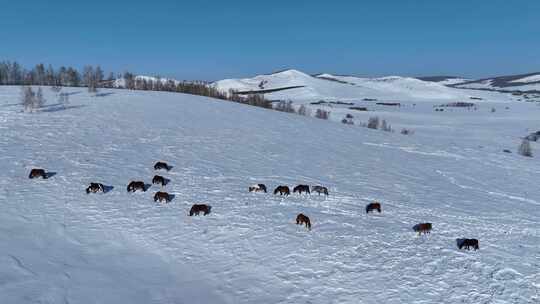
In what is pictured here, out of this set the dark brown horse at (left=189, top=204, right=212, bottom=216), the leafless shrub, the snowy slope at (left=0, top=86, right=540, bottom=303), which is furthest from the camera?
the leafless shrub

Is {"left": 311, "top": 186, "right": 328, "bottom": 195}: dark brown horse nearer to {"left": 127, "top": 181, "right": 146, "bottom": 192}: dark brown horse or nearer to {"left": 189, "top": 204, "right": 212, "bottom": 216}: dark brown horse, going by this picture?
{"left": 189, "top": 204, "right": 212, "bottom": 216}: dark brown horse

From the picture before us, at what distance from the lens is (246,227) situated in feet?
47.6

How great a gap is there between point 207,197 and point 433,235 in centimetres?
922

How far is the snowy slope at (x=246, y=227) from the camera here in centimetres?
1061

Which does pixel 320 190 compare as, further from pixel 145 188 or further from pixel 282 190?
pixel 145 188

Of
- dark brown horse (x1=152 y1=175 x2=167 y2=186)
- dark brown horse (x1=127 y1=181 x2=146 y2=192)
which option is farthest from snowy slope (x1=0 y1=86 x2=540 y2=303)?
dark brown horse (x1=152 y1=175 x2=167 y2=186)

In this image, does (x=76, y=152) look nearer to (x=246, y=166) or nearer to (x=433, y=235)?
(x=246, y=166)

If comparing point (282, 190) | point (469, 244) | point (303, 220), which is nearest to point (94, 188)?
point (282, 190)

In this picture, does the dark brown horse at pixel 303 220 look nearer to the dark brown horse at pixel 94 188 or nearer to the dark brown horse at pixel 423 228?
the dark brown horse at pixel 423 228

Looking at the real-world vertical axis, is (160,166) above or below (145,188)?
above

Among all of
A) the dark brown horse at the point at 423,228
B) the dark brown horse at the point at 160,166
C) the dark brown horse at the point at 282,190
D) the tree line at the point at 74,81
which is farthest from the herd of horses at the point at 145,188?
the tree line at the point at 74,81

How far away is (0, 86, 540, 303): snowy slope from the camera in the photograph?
1061 cm

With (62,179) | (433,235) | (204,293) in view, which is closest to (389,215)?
(433,235)

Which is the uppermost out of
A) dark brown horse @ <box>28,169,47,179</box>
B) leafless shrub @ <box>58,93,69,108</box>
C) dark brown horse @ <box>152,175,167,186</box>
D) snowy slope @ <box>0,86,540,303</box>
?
leafless shrub @ <box>58,93,69,108</box>
